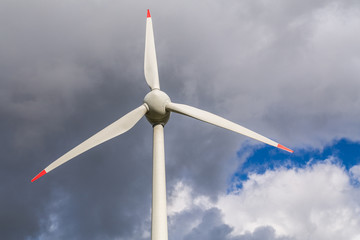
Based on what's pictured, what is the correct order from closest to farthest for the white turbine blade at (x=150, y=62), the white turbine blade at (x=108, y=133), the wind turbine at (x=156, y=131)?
1. the wind turbine at (x=156, y=131)
2. the white turbine blade at (x=108, y=133)
3. the white turbine blade at (x=150, y=62)

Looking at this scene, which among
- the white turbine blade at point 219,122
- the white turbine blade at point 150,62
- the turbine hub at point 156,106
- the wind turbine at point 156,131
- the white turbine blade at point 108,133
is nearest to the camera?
the wind turbine at point 156,131

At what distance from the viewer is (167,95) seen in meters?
29.9

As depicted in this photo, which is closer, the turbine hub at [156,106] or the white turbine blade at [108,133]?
the white turbine blade at [108,133]

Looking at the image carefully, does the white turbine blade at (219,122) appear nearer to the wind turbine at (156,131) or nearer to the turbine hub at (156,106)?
the wind turbine at (156,131)

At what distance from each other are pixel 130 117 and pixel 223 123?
8.15 m

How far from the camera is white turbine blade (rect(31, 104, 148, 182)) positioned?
1086 inches

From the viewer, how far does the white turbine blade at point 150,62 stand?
1243 inches

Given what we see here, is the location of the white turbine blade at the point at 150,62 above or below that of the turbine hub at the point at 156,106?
above

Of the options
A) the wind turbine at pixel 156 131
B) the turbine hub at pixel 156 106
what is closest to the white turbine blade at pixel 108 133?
the wind turbine at pixel 156 131

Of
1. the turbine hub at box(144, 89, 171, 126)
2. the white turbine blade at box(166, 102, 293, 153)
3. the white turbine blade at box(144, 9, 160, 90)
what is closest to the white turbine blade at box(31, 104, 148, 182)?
the turbine hub at box(144, 89, 171, 126)

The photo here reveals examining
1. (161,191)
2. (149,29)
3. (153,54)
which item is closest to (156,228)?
(161,191)

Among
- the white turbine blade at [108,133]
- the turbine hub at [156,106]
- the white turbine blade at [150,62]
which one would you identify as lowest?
the white turbine blade at [108,133]

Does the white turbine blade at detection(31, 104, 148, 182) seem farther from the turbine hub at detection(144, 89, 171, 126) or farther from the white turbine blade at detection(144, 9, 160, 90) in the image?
the white turbine blade at detection(144, 9, 160, 90)

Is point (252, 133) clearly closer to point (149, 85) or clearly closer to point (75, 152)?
point (149, 85)
